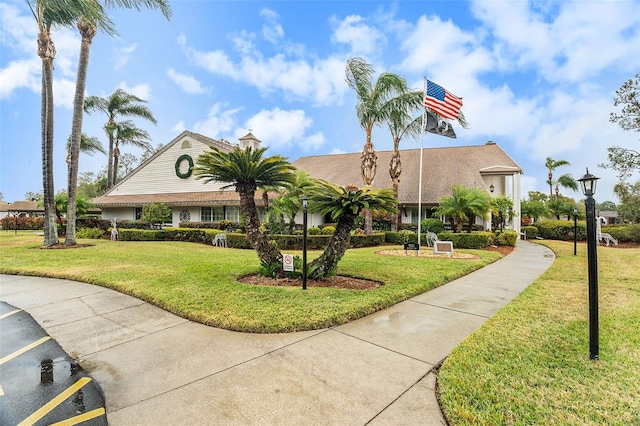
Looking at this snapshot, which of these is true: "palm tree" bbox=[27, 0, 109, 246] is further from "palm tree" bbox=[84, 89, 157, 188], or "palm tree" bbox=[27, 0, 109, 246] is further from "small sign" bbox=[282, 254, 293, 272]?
"small sign" bbox=[282, 254, 293, 272]

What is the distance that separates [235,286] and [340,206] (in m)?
3.04

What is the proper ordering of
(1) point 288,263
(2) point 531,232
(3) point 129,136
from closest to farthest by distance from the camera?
1. (1) point 288,263
2. (2) point 531,232
3. (3) point 129,136

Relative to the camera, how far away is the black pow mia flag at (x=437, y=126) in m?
14.7

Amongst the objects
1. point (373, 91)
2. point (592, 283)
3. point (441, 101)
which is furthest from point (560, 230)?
point (592, 283)

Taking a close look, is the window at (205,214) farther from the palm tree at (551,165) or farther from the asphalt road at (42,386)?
the palm tree at (551,165)

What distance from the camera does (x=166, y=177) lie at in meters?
24.5

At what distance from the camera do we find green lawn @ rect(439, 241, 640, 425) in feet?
8.50

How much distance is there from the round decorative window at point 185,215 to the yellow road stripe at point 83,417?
22368 mm

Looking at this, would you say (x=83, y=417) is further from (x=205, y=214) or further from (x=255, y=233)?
(x=205, y=214)

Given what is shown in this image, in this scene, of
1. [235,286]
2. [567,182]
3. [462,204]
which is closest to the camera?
[235,286]

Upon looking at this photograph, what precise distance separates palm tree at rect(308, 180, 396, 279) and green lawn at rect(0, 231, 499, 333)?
1.00m

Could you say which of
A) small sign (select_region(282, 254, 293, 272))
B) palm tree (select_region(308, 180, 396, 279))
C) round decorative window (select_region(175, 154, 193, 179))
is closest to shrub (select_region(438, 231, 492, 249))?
palm tree (select_region(308, 180, 396, 279))

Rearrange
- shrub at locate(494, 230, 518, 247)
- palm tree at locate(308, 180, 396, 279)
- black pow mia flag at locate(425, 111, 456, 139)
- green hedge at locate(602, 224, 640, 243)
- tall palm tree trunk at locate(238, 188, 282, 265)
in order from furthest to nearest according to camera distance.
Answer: green hedge at locate(602, 224, 640, 243) → shrub at locate(494, 230, 518, 247) → black pow mia flag at locate(425, 111, 456, 139) → tall palm tree trunk at locate(238, 188, 282, 265) → palm tree at locate(308, 180, 396, 279)

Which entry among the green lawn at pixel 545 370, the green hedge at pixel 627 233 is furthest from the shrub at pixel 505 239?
the green lawn at pixel 545 370
